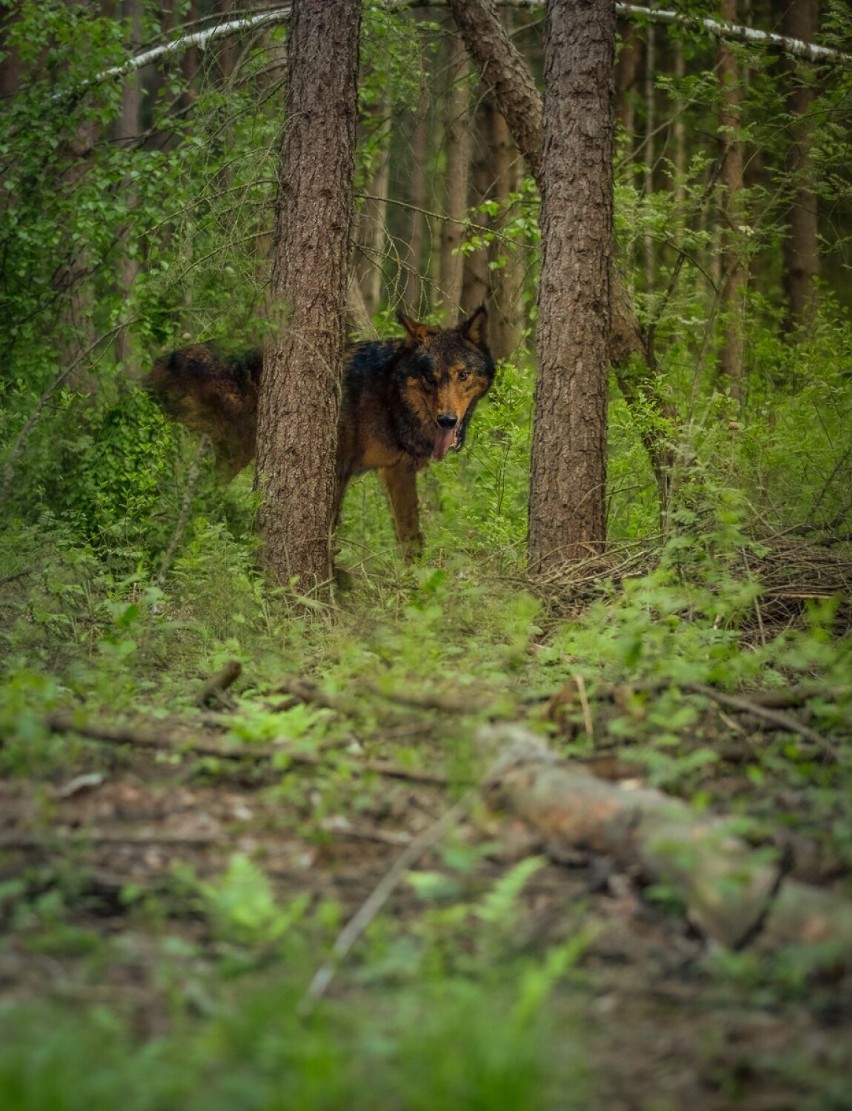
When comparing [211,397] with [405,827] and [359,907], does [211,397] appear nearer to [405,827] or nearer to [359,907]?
[405,827]

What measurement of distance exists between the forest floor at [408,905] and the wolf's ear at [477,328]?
17.6 ft

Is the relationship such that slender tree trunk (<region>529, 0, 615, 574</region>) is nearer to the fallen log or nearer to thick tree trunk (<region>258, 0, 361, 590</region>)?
thick tree trunk (<region>258, 0, 361, 590</region>)

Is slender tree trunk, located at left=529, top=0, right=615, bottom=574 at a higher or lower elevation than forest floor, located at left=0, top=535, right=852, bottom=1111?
higher

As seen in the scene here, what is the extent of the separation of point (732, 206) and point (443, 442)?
23.9 feet

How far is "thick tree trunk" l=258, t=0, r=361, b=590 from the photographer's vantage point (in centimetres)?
834

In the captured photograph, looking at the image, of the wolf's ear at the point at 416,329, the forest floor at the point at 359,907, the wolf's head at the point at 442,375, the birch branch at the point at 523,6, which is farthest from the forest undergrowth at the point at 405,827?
the birch branch at the point at 523,6

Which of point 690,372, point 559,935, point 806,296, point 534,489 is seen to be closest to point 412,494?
point 534,489

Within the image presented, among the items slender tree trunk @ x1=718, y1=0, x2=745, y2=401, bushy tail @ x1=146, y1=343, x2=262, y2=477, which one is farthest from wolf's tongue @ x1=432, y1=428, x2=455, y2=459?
slender tree trunk @ x1=718, y1=0, x2=745, y2=401

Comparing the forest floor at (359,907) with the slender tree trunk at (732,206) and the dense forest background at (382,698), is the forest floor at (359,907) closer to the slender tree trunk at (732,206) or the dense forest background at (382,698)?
the dense forest background at (382,698)

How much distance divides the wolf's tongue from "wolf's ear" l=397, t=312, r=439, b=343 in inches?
33.7

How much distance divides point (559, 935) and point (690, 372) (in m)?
13.3

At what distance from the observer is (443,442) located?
10.4 metres

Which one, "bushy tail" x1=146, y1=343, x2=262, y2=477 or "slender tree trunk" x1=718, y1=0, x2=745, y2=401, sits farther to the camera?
"slender tree trunk" x1=718, y1=0, x2=745, y2=401

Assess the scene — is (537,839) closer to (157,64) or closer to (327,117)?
(327,117)
